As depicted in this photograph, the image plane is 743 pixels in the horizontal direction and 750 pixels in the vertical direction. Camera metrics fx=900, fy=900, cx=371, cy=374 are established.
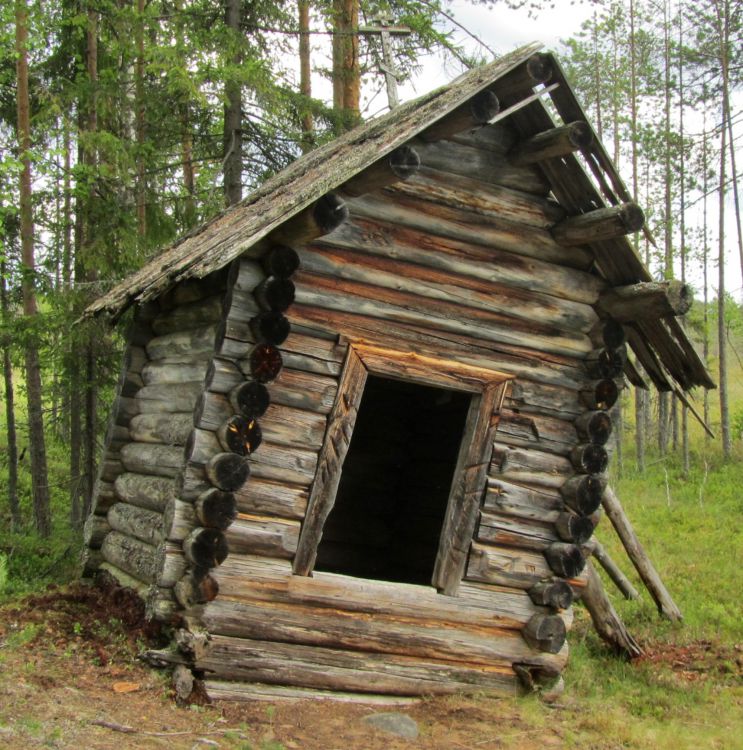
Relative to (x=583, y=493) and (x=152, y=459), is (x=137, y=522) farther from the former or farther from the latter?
(x=583, y=493)

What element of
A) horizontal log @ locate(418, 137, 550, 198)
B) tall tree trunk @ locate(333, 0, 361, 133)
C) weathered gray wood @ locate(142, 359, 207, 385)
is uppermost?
tall tree trunk @ locate(333, 0, 361, 133)

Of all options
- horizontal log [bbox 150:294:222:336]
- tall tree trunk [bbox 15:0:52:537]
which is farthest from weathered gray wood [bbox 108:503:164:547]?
tall tree trunk [bbox 15:0:52:537]

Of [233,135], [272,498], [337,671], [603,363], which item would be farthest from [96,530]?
[233,135]

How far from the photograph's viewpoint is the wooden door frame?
22.4ft

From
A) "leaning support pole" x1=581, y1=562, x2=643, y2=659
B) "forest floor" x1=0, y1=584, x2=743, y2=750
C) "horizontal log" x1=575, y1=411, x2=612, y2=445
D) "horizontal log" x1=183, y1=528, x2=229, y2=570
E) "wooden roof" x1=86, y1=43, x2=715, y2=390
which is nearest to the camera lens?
"forest floor" x1=0, y1=584, x2=743, y2=750

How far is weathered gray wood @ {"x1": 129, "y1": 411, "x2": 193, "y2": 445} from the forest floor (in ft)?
4.54

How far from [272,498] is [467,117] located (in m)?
3.19

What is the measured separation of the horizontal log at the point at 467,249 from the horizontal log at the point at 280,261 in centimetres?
31

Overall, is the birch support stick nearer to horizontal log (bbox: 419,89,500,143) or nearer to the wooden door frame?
the wooden door frame

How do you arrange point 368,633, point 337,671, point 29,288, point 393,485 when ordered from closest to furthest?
point 337,671, point 368,633, point 393,485, point 29,288

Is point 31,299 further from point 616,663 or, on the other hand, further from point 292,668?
point 616,663

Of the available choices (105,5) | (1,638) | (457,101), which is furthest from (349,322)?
(105,5)

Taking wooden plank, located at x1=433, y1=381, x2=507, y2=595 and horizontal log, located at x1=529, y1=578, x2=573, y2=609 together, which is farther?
horizontal log, located at x1=529, y1=578, x2=573, y2=609

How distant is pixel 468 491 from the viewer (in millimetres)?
7492
